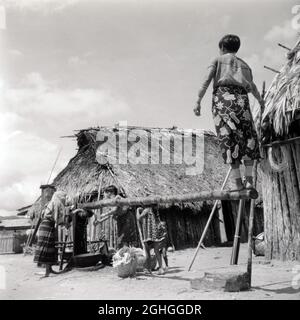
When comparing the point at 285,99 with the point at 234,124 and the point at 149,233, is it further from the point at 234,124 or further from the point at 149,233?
the point at 149,233

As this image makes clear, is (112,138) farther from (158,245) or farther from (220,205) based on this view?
Answer: (158,245)

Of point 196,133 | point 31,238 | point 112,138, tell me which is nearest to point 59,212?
point 112,138

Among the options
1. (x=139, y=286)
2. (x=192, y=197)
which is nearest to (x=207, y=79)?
(x=192, y=197)

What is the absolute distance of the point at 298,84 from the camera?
20.3 feet

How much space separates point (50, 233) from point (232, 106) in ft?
14.7

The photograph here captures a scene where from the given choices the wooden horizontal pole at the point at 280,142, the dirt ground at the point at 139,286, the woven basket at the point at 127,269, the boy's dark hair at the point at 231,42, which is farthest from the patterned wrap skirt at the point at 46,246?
the boy's dark hair at the point at 231,42

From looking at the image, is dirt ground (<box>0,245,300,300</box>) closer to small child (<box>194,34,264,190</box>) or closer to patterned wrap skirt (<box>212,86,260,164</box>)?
small child (<box>194,34,264,190</box>)

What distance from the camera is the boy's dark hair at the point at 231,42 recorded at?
414cm

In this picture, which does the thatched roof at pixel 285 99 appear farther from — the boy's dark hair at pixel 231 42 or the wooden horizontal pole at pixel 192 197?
the wooden horizontal pole at pixel 192 197

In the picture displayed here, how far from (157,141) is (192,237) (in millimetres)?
4277

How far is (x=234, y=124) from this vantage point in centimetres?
396

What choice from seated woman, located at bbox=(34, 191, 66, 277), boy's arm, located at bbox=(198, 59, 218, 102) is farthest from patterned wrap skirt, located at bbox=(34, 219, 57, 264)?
boy's arm, located at bbox=(198, 59, 218, 102)

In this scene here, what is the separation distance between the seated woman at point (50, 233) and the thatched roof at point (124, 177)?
168 inches

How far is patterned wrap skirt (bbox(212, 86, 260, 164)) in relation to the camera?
3.98 metres
